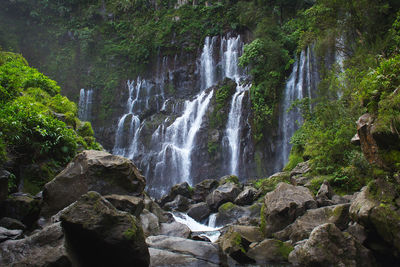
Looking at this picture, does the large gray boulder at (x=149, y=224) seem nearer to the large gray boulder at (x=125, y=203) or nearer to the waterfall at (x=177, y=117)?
the large gray boulder at (x=125, y=203)

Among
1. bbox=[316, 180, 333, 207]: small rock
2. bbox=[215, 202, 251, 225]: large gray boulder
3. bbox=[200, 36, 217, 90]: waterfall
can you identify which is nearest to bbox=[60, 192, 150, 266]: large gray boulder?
bbox=[316, 180, 333, 207]: small rock

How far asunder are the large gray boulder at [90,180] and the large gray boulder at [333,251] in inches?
173

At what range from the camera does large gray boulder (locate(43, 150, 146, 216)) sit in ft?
22.6

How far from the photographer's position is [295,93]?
68.1 ft

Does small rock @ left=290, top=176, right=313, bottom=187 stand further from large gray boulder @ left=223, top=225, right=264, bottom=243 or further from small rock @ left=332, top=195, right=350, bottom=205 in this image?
large gray boulder @ left=223, top=225, right=264, bottom=243

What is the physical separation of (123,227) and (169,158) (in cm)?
1869

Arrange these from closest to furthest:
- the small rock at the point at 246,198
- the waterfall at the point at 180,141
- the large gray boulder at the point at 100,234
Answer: the large gray boulder at the point at 100,234
the small rock at the point at 246,198
the waterfall at the point at 180,141

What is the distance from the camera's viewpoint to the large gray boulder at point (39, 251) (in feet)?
12.8

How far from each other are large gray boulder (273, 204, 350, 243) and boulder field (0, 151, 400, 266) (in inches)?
0.9

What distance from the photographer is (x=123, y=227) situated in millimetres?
4691

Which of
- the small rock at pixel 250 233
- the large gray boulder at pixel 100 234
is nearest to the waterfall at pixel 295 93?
the small rock at pixel 250 233

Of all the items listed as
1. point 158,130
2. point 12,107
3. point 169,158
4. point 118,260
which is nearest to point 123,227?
point 118,260

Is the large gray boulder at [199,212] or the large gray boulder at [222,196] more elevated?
the large gray boulder at [222,196]

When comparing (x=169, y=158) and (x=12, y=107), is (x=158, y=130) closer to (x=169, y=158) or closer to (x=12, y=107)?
(x=169, y=158)
